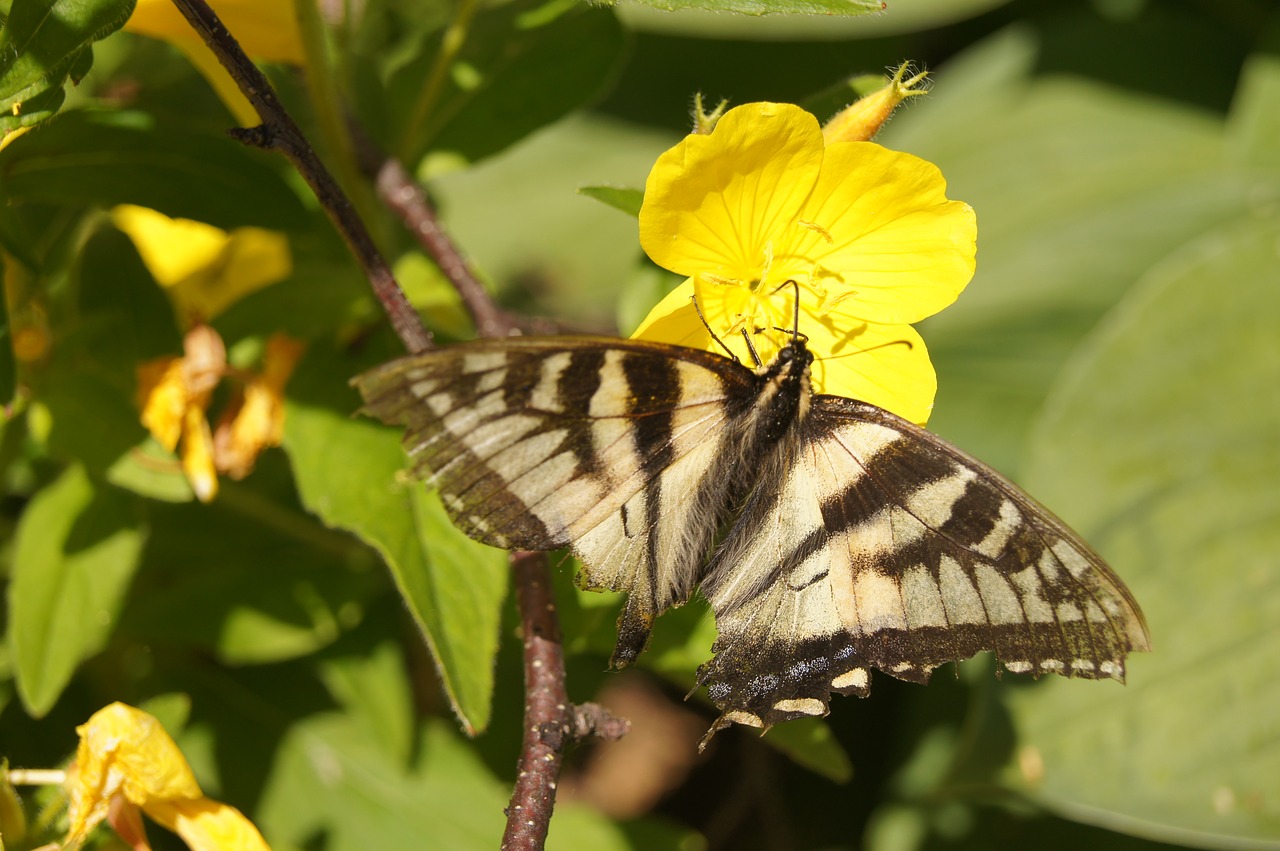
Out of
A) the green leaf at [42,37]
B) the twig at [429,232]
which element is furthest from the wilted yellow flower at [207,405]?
the green leaf at [42,37]

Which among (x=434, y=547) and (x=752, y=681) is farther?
(x=434, y=547)

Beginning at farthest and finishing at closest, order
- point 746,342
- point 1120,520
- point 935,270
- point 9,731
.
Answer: point 1120,520 → point 9,731 → point 746,342 → point 935,270

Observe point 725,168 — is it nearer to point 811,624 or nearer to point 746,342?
point 746,342

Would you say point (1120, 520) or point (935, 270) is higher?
point (935, 270)

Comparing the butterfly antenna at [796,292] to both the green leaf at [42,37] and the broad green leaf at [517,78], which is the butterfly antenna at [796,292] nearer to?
the broad green leaf at [517,78]

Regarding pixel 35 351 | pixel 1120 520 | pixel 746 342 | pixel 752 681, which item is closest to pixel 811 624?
pixel 752 681

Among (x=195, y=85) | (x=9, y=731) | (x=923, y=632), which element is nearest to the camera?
(x=923, y=632)
